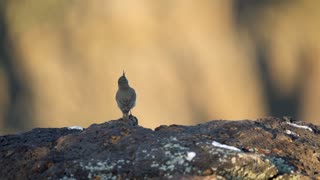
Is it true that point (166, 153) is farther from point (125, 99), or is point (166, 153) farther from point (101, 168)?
point (125, 99)

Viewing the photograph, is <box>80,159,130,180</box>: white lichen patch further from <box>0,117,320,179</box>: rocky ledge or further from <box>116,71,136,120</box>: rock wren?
<box>116,71,136,120</box>: rock wren

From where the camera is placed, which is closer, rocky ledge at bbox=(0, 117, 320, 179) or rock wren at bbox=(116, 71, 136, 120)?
rocky ledge at bbox=(0, 117, 320, 179)

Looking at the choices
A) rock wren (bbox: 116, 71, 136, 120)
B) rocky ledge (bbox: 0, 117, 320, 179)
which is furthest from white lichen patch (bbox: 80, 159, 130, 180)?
rock wren (bbox: 116, 71, 136, 120)

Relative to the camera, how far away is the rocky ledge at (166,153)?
4.47 feet

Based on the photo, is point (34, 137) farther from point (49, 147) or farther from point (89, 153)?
point (89, 153)

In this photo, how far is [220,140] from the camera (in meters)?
1.53

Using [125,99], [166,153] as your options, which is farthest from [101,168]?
[125,99]

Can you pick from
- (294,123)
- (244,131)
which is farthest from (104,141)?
(294,123)

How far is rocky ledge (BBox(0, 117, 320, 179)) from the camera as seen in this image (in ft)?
4.47

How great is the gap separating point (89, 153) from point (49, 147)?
150 mm

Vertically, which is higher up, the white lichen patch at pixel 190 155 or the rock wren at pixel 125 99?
the rock wren at pixel 125 99

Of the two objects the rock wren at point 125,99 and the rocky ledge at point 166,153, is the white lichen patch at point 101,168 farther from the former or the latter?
the rock wren at point 125,99

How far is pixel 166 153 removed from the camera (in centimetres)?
139

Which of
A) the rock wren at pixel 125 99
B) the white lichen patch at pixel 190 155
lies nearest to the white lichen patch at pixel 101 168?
the white lichen patch at pixel 190 155
